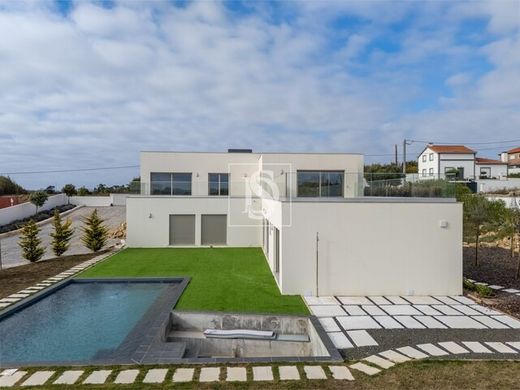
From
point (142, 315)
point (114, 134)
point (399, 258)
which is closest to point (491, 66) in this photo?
point (399, 258)

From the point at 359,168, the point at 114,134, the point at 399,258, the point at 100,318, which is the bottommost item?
the point at 100,318

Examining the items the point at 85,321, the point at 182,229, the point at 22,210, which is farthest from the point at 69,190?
the point at 85,321

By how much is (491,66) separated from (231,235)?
13791mm

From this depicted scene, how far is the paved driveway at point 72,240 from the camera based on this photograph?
17.1 metres

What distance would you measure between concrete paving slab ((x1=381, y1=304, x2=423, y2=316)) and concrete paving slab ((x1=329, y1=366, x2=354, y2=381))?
11.4 ft

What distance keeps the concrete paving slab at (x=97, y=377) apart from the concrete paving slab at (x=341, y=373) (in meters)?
3.31

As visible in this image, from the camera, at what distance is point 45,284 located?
11.2m

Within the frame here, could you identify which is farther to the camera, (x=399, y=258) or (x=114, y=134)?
(x=114, y=134)

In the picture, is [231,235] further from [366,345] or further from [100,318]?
[366,345]

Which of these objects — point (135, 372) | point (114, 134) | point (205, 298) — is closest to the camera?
point (135, 372)

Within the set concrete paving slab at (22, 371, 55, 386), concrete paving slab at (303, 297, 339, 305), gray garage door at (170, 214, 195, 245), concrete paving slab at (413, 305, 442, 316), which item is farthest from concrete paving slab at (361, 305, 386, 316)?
gray garage door at (170, 214, 195, 245)

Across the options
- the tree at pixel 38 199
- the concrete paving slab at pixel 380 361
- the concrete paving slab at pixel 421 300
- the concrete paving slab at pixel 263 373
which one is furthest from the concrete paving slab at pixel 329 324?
the tree at pixel 38 199

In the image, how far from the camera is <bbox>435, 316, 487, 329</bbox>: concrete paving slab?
7582 mm

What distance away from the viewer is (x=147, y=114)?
22.4 m
